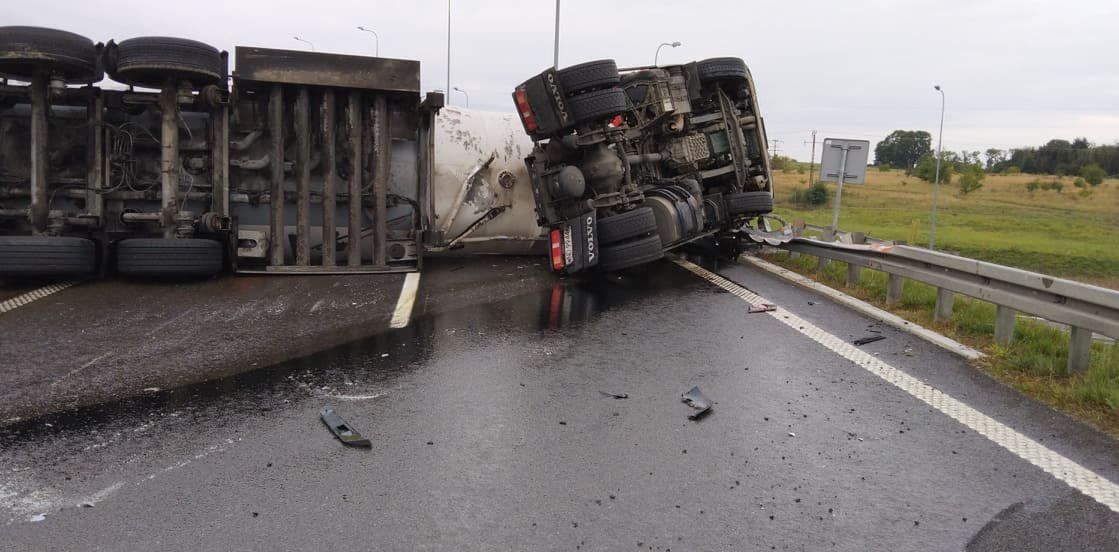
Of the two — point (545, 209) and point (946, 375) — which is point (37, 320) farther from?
point (946, 375)

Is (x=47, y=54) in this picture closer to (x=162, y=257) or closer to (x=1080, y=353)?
(x=162, y=257)

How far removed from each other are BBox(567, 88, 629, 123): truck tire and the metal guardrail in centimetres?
278

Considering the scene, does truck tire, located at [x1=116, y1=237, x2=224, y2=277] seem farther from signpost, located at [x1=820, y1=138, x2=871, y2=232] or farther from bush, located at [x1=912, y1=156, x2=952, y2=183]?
bush, located at [x1=912, y1=156, x2=952, y2=183]

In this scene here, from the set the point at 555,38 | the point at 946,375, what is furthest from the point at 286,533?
the point at 555,38

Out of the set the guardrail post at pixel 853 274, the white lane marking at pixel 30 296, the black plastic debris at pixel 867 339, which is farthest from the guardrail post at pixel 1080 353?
the white lane marking at pixel 30 296

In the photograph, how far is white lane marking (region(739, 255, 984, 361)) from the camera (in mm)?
6113

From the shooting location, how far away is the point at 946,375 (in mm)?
5395

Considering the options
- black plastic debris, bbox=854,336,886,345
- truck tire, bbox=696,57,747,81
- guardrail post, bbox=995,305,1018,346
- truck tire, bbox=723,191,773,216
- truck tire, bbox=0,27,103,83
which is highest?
truck tire, bbox=696,57,747,81

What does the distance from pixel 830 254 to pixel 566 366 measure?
4810mm

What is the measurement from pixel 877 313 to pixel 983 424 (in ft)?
10.0

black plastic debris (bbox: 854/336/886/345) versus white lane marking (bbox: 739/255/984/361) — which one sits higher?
white lane marking (bbox: 739/255/984/361)

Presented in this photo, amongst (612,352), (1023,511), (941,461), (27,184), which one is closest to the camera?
(1023,511)

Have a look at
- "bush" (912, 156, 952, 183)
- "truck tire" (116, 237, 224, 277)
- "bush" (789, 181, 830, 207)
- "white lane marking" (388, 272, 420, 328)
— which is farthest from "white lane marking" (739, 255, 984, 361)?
"bush" (912, 156, 952, 183)

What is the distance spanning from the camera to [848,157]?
1425 centimetres
